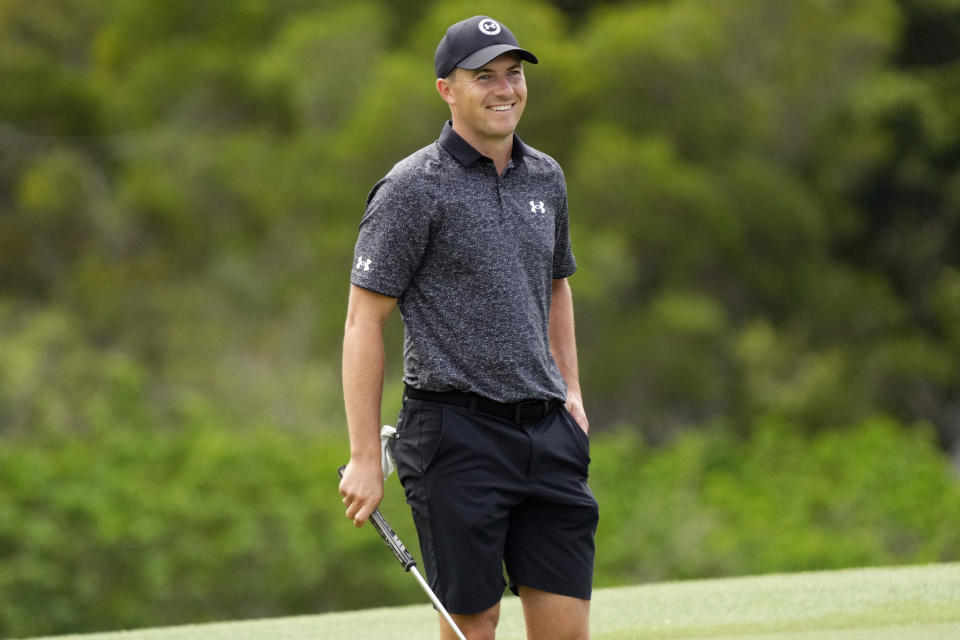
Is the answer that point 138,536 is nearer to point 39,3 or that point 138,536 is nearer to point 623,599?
point 623,599

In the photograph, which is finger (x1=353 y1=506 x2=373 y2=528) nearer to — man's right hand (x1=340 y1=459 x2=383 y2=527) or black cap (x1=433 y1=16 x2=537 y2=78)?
man's right hand (x1=340 y1=459 x2=383 y2=527)

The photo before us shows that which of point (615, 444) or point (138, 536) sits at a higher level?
point (138, 536)

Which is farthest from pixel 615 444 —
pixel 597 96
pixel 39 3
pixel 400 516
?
pixel 39 3

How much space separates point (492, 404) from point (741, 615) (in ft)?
7.67

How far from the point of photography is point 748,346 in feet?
70.4

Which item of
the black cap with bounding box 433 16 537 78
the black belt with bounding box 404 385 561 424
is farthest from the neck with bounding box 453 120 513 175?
the black belt with bounding box 404 385 561 424

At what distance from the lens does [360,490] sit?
3.35 meters

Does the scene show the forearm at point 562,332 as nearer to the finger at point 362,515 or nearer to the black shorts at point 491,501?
the black shorts at point 491,501

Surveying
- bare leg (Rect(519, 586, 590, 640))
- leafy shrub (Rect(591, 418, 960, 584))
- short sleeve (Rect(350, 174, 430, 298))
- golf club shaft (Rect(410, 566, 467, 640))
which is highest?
short sleeve (Rect(350, 174, 430, 298))

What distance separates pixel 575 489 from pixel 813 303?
20184 millimetres

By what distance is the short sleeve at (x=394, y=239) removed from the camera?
3299 millimetres

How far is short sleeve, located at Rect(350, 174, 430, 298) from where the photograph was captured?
3299 millimetres

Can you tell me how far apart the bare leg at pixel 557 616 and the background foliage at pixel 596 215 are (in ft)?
43.7

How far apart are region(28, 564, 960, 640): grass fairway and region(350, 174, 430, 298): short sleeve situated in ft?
6.93
